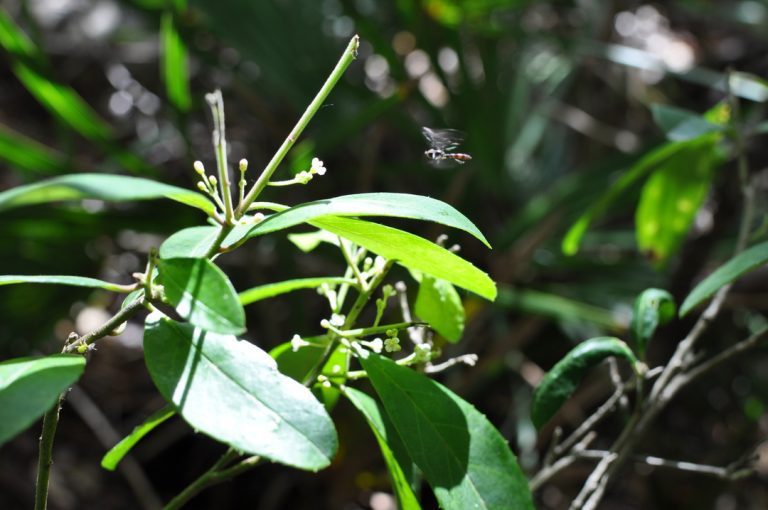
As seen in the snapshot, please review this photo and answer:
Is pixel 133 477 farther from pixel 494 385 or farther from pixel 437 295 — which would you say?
pixel 437 295

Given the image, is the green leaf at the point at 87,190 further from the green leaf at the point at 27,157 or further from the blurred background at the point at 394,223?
the green leaf at the point at 27,157

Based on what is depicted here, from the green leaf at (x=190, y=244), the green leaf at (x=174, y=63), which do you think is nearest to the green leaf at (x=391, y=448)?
the green leaf at (x=190, y=244)

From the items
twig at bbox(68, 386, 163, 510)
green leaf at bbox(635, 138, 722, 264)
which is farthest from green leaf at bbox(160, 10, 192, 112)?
green leaf at bbox(635, 138, 722, 264)

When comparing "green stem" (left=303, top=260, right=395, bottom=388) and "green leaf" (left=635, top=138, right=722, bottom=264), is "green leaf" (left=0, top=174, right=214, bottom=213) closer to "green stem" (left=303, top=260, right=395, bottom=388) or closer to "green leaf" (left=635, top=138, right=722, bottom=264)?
"green stem" (left=303, top=260, right=395, bottom=388)

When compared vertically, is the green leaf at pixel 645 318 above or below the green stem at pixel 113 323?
below

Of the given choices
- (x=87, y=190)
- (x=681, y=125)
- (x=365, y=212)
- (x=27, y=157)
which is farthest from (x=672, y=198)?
(x=27, y=157)

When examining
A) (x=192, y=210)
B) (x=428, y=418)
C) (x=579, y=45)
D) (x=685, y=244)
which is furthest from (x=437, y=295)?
(x=579, y=45)
